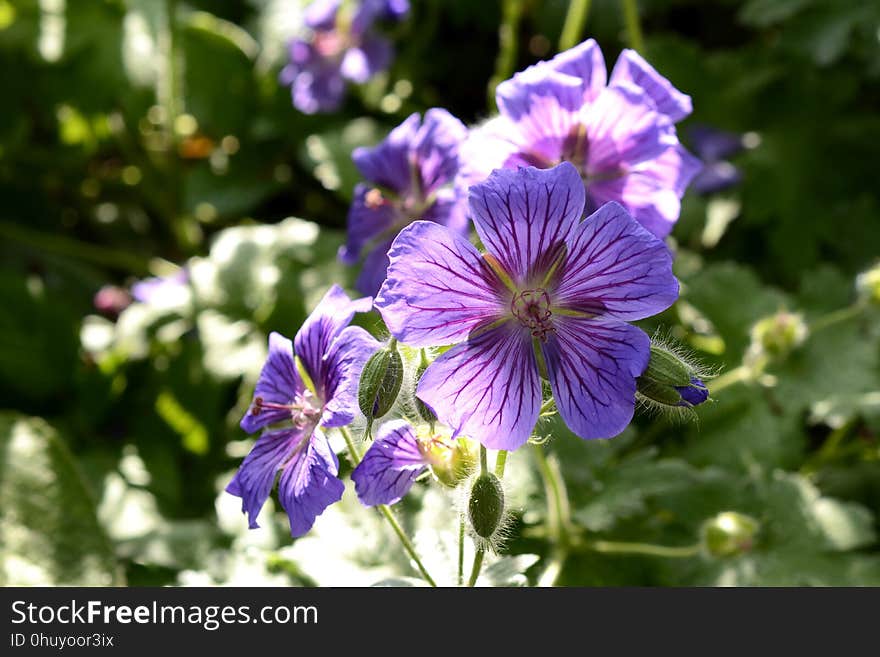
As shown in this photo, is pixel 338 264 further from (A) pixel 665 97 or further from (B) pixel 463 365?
(B) pixel 463 365

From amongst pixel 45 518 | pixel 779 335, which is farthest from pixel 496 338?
pixel 45 518

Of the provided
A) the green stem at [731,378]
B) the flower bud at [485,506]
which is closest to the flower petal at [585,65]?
the flower bud at [485,506]

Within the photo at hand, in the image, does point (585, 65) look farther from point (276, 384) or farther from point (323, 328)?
point (276, 384)

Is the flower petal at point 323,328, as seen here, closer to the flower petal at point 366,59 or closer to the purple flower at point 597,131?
the purple flower at point 597,131

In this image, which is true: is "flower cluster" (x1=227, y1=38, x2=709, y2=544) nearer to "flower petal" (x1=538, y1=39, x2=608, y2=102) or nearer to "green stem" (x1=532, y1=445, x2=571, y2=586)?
"flower petal" (x1=538, y1=39, x2=608, y2=102)

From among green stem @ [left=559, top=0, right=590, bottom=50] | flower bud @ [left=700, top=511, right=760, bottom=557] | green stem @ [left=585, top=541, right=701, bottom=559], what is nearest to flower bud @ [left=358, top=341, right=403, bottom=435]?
green stem @ [left=585, top=541, right=701, bottom=559]

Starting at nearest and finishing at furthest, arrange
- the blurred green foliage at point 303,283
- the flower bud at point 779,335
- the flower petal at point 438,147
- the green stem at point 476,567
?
the green stem at point 476,567 → the flower petal at point 438,147 → the blurred green foliage at point 303,283 → the flower bud at point 779,335
